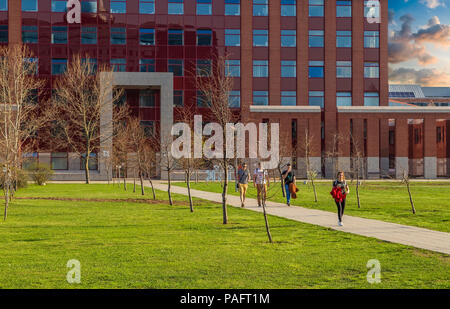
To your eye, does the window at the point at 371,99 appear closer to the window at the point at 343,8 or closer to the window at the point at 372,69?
the window at the point at 372,69

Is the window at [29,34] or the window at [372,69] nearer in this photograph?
the window at [29,34]

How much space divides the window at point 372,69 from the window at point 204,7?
20175mm

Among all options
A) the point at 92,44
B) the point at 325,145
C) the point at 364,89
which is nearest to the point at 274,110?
the point at 325,145

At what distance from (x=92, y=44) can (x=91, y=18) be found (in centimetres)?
311

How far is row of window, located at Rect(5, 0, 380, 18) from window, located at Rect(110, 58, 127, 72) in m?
5.69

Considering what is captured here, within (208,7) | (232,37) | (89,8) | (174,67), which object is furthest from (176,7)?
(89,8)

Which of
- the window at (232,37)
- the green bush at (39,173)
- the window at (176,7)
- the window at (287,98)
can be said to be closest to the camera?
the green bush at (39,173)

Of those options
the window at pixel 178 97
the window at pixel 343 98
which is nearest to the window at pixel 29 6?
the window at pixel 178 97

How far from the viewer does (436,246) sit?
12422 millimetres

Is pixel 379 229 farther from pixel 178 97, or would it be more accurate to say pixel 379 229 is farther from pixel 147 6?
pixel 147 6

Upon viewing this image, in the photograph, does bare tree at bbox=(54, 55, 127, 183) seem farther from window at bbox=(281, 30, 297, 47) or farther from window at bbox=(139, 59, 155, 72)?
window at bbox=(281, 30, 297, 47)

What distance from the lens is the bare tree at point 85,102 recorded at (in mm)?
54506

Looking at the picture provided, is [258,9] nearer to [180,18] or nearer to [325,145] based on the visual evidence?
[180,18]
